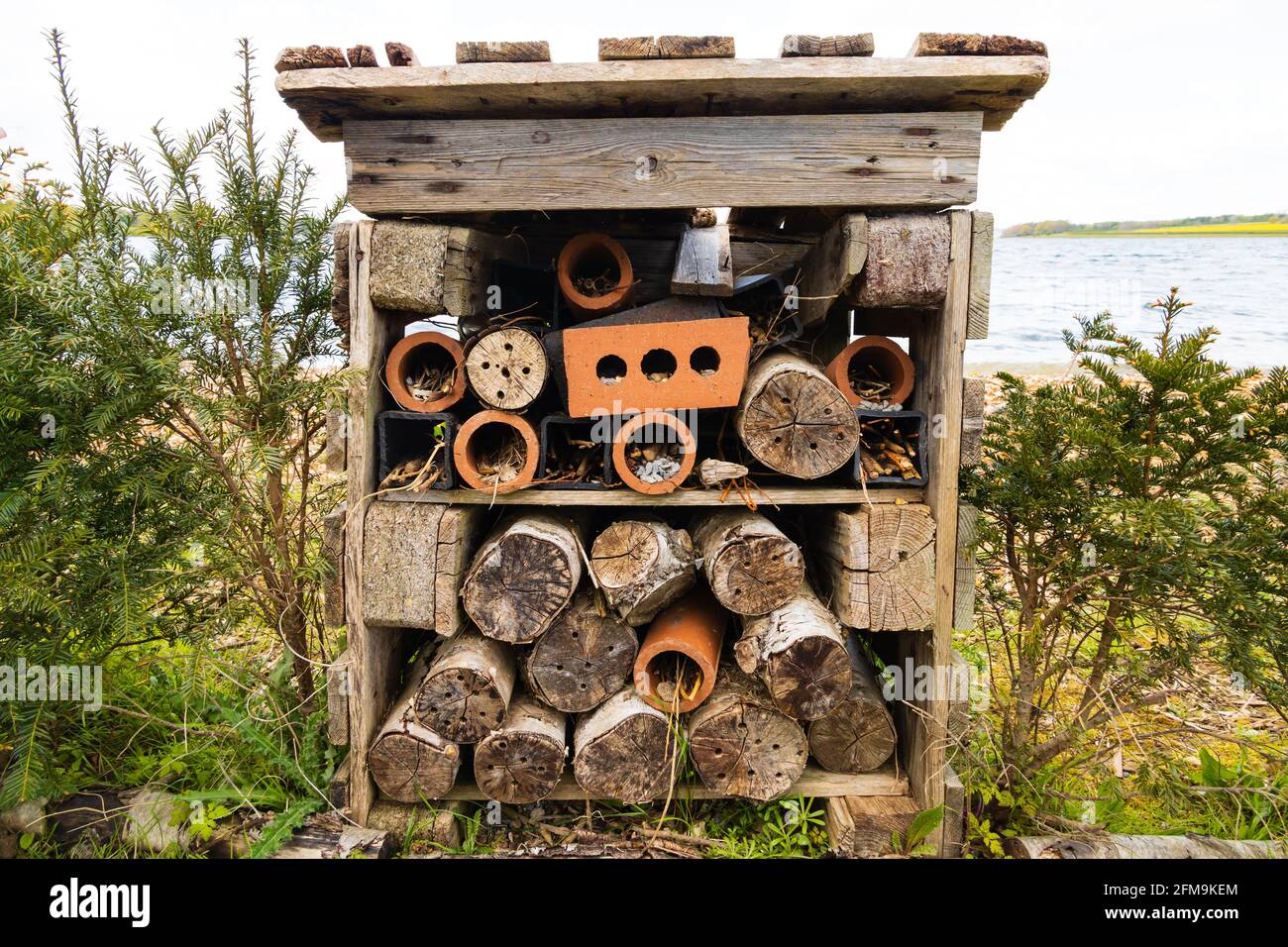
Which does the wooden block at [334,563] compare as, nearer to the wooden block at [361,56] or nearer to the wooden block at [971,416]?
the wooden block at [361,56]

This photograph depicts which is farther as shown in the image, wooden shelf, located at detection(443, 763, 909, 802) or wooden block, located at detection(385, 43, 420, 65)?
wooden shelf, located at detection(443, 763, 909, 802)

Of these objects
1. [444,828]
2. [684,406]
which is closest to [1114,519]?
[684,406]

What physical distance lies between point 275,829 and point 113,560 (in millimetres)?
1150

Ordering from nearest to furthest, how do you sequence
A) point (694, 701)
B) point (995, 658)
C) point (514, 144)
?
point (514, 144) → point (694, 701) → point (995, 658)

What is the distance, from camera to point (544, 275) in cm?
342

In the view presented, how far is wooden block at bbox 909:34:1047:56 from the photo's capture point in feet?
7.86

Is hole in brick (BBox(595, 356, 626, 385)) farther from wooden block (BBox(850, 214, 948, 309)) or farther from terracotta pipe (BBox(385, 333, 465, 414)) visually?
wooden block (BBox(850, 214, 948, 309))

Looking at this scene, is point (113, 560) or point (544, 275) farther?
point (544, 275)

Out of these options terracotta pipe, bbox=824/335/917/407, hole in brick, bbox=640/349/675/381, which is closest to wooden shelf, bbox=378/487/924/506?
terracotta pipe, bbox=824/335/917/407

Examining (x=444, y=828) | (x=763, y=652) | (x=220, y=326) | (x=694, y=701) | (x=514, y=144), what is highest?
(x=514, y=144)

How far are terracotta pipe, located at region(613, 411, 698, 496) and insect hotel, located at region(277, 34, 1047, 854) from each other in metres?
0.01

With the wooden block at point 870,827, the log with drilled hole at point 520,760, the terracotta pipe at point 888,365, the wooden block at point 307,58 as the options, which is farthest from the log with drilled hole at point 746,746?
the wooden block at point 307,58

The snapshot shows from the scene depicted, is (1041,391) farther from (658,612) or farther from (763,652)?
(658,612)

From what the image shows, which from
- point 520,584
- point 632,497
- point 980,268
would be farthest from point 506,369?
point 980,268
